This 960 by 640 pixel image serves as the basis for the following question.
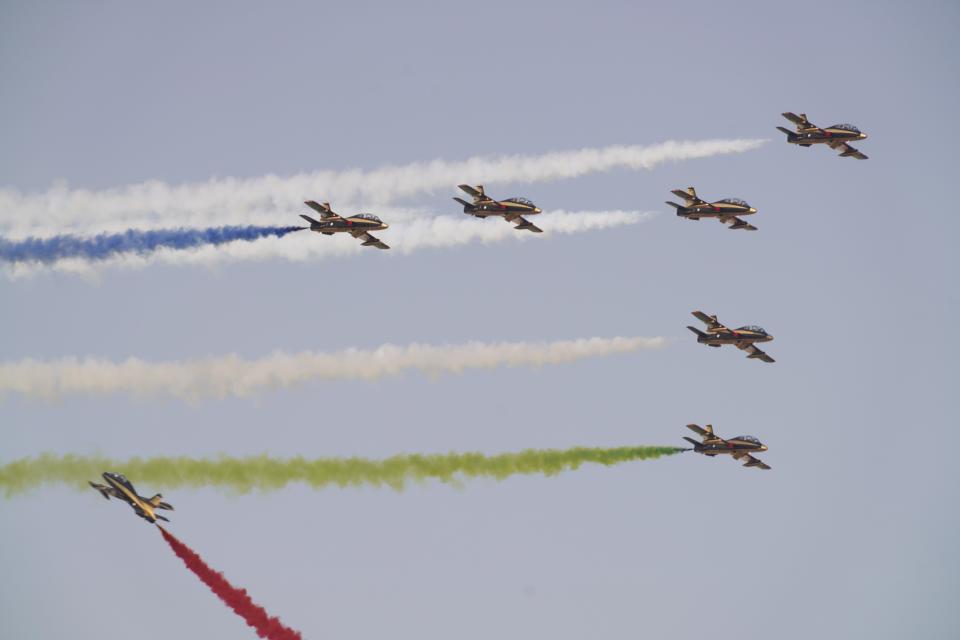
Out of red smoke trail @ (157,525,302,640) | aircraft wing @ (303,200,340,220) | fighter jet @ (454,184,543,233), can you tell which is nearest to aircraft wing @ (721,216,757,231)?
fighter jet @ (454,184,543,233)

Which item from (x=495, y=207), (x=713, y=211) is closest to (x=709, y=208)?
(x=713, y=211)

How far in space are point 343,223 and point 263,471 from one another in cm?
1761

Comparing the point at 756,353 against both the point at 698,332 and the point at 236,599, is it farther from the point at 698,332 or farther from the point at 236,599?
the point at 236,599

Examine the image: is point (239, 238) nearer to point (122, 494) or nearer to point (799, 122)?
point (122, 494)

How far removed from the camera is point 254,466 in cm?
12556

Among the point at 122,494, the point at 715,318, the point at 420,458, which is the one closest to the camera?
the point at 122,494

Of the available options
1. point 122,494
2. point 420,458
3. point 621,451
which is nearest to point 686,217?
point 621,451

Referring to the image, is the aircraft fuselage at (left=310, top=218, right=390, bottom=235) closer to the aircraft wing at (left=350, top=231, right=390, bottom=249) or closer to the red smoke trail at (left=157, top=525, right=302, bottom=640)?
the aircraft wing at (left=350, top=231, right=390, bottom=249)

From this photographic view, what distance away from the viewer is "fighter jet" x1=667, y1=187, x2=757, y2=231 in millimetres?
137875

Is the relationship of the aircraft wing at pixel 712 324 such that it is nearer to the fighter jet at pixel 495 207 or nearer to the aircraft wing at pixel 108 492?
the fighter jet at pixel 495 207

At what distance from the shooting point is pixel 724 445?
136375 mm

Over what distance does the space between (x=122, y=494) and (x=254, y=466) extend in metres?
9.33

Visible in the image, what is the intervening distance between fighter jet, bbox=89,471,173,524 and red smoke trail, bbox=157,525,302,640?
2111mm

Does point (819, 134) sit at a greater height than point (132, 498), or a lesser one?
greater
